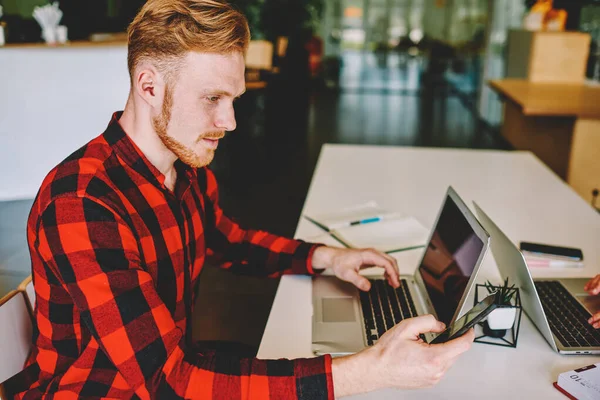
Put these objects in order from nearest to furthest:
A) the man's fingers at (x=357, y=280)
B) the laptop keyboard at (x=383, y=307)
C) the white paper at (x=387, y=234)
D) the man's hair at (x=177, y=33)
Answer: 1. the man's hair at (x=177, y=33)
2. the laptop keyboard at (x=383, y=307)
3. the man's fingers at (x=357, y=280)
4. the white paper at (x=387, y=234)

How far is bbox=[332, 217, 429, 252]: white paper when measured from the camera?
65.4 inches

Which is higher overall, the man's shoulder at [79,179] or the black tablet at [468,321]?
the man's shoulder at [79,179]

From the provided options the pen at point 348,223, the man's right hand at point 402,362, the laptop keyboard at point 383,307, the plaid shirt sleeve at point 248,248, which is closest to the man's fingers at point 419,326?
the man's right hand at point 402,362

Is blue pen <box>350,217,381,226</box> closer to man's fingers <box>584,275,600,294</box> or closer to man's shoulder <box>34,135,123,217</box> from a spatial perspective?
man's fingers <box>584,275,600,294</box>

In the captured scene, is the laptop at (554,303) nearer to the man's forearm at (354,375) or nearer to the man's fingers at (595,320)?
the man's fingers at (595,320)

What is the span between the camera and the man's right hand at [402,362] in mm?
882

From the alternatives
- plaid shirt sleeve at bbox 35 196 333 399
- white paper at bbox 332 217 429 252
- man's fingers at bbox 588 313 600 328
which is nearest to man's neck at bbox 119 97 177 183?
plaid shirt sleeve at bbox 35 196 333 399

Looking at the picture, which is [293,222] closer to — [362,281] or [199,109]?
[362,281]

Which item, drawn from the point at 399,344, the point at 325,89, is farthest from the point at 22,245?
the point at 325,89

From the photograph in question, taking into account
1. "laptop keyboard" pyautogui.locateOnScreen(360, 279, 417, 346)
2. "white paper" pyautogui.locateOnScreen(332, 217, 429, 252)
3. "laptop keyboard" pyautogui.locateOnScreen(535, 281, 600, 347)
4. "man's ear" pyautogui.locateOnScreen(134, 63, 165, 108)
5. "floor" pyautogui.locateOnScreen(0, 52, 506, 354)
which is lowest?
"floor" pyautogui.locateOnScreen(0, 52, 506, 354)

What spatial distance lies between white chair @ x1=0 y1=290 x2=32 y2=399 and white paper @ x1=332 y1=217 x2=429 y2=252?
894mm

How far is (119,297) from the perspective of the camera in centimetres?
88

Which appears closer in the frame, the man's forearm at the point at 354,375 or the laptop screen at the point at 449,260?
the man's forearm at the point at 354,375

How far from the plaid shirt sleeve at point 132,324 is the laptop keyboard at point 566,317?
58 centimetres
